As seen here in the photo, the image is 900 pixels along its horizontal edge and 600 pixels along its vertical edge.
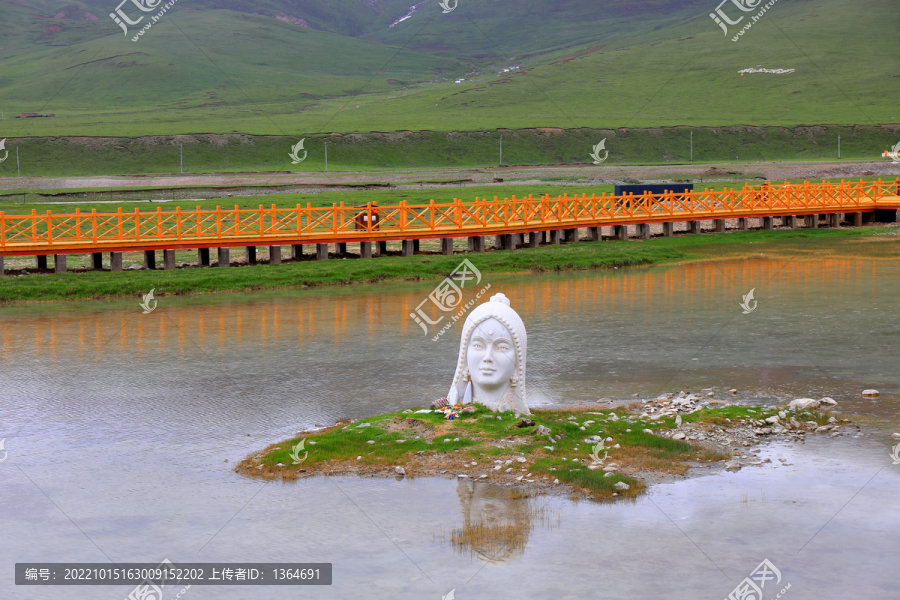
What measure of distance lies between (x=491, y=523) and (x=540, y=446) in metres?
2.26

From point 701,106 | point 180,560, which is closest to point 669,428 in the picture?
point 180,560

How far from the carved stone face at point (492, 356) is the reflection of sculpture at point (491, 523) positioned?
197 centimetres

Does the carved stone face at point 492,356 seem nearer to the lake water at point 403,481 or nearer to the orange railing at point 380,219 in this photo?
the lake water at point 403,481

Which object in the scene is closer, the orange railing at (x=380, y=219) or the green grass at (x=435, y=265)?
the green grass at (x=435, y=265)

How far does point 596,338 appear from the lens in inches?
784

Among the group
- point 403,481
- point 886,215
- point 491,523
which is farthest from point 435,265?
point 886,215

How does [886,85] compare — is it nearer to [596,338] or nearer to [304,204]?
[304,204]

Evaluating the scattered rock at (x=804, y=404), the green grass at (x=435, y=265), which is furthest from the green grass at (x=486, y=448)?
the green grass at (x=435, y=265)

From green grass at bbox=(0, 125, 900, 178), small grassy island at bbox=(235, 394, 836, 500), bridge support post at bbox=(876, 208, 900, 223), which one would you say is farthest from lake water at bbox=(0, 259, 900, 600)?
green grass at bbox=(0, 125, 900, 178)

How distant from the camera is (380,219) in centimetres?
3703

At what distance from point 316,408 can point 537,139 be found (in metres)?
82.7

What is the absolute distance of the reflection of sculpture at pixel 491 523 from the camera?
9055 millimetres

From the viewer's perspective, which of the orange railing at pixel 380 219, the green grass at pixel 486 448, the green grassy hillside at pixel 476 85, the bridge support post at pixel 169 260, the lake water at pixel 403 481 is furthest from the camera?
the green grassy hillside at pixel 476 85

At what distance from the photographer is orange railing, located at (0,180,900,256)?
30359mm
